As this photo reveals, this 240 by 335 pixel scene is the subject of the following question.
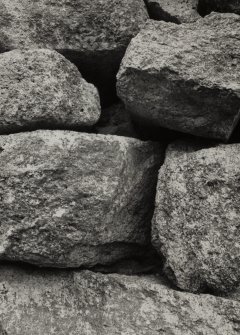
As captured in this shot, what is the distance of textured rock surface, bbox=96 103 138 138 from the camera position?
1.93 metres

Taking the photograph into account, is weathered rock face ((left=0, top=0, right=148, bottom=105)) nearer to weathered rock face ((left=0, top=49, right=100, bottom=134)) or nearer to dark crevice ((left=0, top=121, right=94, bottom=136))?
weathered rock face ((left=0, top=49, right=100, bottom=134))

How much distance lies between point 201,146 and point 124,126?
0.38 m

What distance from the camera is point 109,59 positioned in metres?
1.88

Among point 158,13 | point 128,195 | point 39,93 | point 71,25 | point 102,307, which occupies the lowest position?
point 102,307

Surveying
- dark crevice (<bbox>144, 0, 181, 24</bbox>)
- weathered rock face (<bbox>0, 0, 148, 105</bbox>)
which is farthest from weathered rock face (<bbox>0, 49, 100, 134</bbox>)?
dark crevice (<bbox>144, 0, 181, 24</bbox>)

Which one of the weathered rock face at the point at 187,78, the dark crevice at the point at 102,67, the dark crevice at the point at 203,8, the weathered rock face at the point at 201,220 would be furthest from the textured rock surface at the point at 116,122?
the dark crevice at the point at 203,8

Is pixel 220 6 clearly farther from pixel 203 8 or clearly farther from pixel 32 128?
pixel 32 128

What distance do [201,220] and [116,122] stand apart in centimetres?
68

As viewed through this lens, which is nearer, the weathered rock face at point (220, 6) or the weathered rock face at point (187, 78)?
the weathered rock face at point (187, 78)

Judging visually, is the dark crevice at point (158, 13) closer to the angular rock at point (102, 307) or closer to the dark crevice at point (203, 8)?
the dark crevice at point (203, 8)

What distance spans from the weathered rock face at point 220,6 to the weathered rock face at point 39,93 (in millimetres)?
691

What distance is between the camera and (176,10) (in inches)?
75.5

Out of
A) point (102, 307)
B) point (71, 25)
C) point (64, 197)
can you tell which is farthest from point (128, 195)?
point (71, 25)

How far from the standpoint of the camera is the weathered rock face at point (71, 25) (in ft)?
5.96
